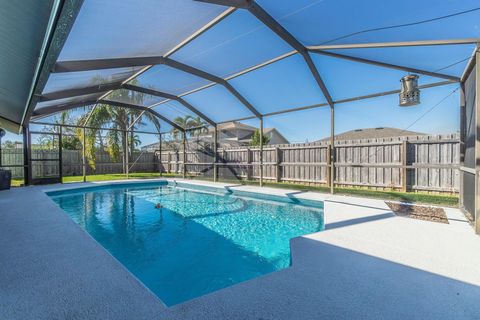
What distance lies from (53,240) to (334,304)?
12.1ft

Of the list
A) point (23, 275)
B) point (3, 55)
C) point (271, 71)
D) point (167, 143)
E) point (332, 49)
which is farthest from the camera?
point (167, 143)

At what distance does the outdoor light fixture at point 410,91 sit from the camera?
14.2ft

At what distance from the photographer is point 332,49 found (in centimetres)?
509

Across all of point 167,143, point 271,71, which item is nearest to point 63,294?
point 271,71

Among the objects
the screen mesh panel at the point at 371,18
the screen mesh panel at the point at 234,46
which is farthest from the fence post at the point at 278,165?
the screen mesh panel at the point at 371,18

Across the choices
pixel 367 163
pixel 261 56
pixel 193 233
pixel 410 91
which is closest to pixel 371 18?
pixel 410 91

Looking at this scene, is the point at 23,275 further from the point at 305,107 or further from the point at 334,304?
the point at 305,107

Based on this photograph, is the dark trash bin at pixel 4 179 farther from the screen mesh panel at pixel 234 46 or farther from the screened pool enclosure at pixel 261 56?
the screen mesh panel at pixel 234 46

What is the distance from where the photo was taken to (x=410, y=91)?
4.34 m

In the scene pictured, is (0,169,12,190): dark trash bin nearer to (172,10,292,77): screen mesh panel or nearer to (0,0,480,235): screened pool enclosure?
(0,0,480,235): screened pool enclosure

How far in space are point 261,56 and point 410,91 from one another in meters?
3.18

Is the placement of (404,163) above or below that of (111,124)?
below

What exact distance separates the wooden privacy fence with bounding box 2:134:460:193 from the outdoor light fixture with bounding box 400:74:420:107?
7.94 feet

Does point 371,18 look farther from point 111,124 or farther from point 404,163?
point 111,124
